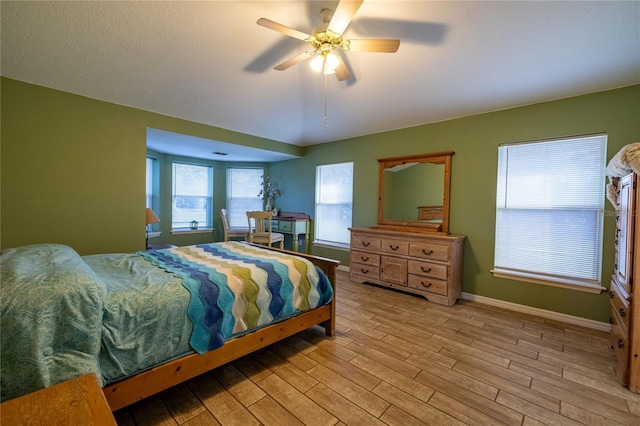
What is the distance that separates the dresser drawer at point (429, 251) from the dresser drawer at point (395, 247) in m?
0.07

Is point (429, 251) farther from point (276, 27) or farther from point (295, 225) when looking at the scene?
point (276, 27)

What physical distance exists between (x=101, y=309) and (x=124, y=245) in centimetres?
250

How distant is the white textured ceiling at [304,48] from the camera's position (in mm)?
1871

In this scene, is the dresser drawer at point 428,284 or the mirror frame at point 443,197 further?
the mirror frame at point 443,197

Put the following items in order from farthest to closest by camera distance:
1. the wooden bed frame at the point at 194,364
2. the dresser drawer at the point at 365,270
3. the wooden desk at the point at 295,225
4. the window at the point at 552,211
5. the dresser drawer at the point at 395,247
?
1. the wooden desk at the point at 295,225
2. the dresser drawer at the point at 365,270
3. the dresser drawer at the point at 395,247
4. the window at the point at 552,211
5. the wooden bed frame at the point at 194,364

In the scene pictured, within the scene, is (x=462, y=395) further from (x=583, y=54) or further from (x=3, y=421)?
(x=583, y=54)

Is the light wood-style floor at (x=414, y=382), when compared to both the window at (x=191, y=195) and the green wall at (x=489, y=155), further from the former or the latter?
the window at (x=191, y=195)

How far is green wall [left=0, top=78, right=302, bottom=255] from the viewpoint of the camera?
8.68 feet

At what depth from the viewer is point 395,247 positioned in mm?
3658

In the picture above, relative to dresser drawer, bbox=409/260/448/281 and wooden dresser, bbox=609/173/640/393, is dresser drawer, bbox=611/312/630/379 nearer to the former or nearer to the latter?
wooden dresser, bbox=609/173/640/393

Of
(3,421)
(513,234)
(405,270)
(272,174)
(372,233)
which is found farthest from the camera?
(272,174)

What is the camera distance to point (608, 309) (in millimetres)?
2629

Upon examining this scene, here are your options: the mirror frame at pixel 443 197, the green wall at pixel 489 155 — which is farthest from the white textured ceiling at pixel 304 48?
the mirror frame at pixel 443 197

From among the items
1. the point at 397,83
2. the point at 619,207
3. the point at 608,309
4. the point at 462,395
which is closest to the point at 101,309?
the point at 462,395
